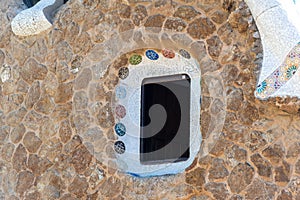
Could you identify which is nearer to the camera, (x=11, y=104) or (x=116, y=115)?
(x=116, y=115)

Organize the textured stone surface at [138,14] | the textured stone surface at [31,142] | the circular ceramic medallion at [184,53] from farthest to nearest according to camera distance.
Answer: the textured stone surface at [31,142]
the textured stone surface at [138,14]
the circular ceramic medallion at [184,53]

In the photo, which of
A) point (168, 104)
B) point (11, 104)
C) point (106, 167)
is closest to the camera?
point (106, 167)

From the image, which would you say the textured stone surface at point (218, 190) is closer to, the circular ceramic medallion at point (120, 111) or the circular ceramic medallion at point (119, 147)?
the circular ceramic medallion at point (119, 147)

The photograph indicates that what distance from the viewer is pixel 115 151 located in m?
5.82

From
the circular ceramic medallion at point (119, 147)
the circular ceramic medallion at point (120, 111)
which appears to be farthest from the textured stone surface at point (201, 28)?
the circular ceramic medallion at point (119, 147)

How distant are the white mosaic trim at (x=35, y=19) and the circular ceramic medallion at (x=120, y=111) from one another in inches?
44.4

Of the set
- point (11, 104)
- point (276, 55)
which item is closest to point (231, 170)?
point (276, 55)

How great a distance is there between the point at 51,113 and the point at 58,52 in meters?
0.61

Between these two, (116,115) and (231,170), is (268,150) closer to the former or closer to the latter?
(231,170)

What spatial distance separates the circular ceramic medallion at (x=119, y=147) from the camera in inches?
230

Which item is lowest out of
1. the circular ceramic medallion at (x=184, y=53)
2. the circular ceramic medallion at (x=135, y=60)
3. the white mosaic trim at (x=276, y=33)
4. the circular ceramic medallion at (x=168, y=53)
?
the circular ceramic medallion at (x=135, y=60)

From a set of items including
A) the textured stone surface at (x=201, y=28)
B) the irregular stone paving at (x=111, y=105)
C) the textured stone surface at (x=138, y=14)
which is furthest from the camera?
the textured stone surface at (x=138, y=14)

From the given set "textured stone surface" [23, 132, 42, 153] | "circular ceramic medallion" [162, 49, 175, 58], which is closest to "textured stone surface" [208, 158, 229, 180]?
"circular ceramic medallion" [162, 49, 175, 58]

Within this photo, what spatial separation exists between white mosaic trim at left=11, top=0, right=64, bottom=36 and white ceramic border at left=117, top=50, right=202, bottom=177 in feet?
3.42
